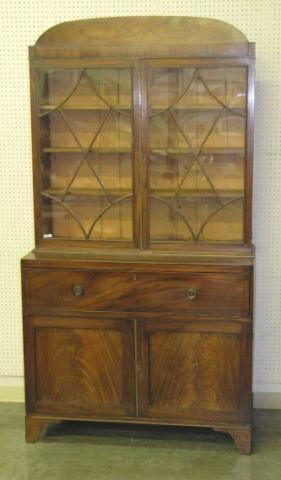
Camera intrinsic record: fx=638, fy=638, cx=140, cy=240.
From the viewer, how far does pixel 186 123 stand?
2.98 m

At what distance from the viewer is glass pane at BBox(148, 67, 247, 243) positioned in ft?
9.57

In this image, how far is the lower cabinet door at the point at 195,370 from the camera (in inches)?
116

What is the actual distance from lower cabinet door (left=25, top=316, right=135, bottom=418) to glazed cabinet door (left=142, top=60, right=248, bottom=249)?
0.49 m

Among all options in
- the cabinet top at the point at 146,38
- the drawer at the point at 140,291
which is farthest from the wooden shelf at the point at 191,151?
the drawer at the point at 140,291

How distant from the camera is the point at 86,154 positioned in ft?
10.0

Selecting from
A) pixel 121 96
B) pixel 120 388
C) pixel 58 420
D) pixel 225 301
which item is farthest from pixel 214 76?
pixel 58 420

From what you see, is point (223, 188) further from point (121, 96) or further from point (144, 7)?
point (144, 7)

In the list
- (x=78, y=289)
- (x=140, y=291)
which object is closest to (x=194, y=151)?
(x=140, y=291)

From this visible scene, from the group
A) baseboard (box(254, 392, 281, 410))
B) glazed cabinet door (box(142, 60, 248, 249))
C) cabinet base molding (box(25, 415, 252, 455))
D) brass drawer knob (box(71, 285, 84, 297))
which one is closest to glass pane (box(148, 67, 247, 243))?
glazed cabinet door (box(142, 60, 248, 249))

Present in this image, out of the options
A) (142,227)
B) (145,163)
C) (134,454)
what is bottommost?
(134,454)

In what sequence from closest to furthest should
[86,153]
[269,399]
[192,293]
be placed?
[192,293], [86,153], [269,399]

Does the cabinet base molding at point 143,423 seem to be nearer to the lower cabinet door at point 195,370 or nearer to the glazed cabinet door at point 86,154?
the lower cabinet door at point 195,370

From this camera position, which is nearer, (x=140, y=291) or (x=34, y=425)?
(x=140, y=291)

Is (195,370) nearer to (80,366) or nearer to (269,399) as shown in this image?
(80,366)
